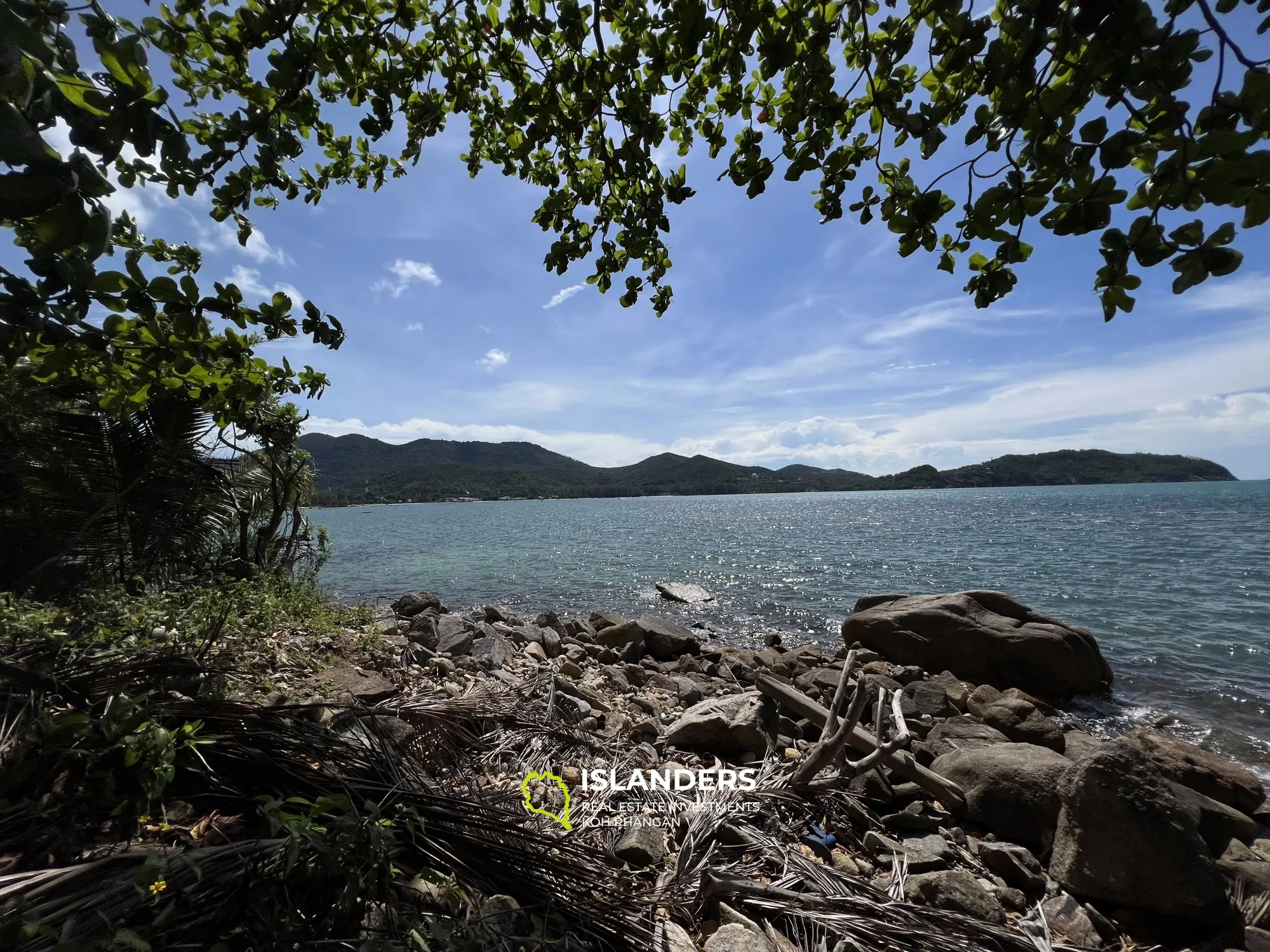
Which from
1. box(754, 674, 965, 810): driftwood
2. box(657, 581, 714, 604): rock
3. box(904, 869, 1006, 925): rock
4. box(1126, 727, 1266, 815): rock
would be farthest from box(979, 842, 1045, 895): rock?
box(657, 581, 714, 604): rock

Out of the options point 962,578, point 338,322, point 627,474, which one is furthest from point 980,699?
point 627,474

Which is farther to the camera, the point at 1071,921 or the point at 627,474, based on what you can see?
the point at 627,474

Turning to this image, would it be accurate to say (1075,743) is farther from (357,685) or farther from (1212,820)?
(357,685)

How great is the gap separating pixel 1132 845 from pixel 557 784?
395 cm

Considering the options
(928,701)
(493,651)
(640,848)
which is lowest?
(928,701)

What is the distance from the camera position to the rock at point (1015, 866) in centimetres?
376

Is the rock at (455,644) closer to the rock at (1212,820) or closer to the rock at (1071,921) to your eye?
the rock at (1071,921)

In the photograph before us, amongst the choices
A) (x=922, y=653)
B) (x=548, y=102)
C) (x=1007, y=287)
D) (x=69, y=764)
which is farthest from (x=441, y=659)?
(x=922, y=653)

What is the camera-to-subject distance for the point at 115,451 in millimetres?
6941

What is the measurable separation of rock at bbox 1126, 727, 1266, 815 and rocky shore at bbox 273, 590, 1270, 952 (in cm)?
2

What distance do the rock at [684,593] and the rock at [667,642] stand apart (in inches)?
255

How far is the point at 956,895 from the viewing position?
3.09 m

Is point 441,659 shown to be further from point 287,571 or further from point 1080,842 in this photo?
point 1080,842

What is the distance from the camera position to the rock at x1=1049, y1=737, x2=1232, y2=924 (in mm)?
3402
